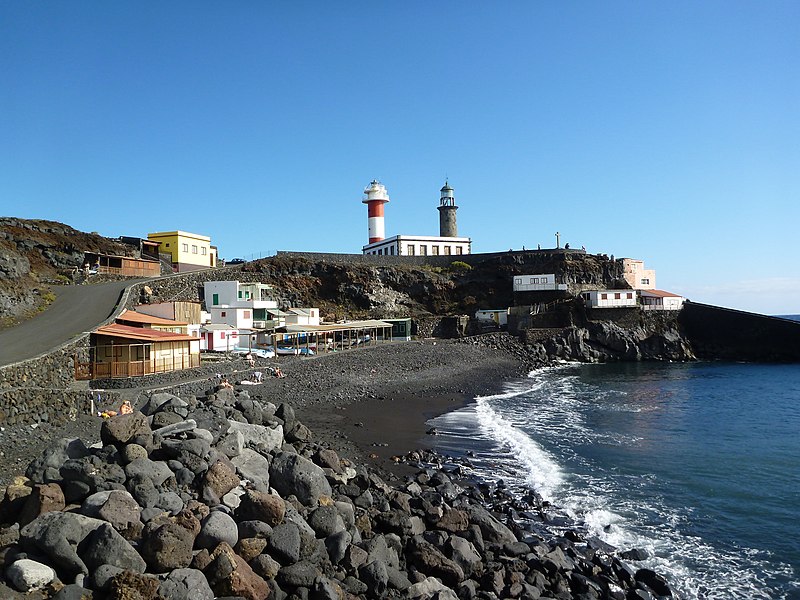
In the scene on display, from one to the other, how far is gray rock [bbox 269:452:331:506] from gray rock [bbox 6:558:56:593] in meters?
4.52

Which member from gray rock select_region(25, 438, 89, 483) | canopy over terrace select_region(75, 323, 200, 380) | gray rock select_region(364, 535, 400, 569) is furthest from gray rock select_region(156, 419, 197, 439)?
canopy over terrace select_region(75, 323, 200, 380)

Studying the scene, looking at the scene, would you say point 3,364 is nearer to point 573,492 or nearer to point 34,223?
point 573,492

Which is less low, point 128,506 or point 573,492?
point 128,506

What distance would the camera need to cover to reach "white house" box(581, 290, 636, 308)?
194ft

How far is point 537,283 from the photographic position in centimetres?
6350

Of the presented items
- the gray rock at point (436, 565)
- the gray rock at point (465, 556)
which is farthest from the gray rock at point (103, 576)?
the gray rock at point (465, 556)

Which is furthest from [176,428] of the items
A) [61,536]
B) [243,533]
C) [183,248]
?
[183,248]

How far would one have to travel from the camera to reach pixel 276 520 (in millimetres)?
8805

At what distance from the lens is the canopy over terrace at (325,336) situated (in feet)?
131

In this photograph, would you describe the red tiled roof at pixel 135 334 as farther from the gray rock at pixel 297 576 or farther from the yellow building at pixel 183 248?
the yellow building at pixel 183 248

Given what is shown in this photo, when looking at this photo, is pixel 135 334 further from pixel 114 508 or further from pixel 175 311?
pixel 114 508

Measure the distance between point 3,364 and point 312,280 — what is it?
43.4 meters

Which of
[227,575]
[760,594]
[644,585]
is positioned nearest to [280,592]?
[227,575]

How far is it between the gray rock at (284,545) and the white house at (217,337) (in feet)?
102
